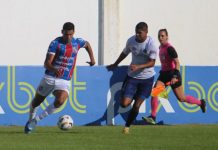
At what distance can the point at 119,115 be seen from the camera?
18891 mm

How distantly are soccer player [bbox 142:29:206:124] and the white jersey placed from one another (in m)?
1.95

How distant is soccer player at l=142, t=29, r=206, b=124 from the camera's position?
18.2 m

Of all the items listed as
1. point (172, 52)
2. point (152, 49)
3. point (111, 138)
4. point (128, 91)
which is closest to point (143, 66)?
point (152, 49)

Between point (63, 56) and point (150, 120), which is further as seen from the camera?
point (150, 120)

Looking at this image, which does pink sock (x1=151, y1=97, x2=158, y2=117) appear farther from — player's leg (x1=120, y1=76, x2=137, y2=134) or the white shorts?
the white shorts

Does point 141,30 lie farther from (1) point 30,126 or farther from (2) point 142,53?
(1) point 30,126

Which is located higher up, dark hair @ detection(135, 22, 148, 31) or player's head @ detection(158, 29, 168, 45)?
dark hair @ detection(135, 22, 148, 31)

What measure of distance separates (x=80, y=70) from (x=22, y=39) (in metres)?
6.39

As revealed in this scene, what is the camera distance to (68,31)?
590 inches

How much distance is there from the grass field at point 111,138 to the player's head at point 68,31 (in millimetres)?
1736

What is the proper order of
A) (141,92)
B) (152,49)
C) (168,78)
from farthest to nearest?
(168,78) < (141,92) < (152,49)

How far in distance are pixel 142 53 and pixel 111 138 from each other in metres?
2.38

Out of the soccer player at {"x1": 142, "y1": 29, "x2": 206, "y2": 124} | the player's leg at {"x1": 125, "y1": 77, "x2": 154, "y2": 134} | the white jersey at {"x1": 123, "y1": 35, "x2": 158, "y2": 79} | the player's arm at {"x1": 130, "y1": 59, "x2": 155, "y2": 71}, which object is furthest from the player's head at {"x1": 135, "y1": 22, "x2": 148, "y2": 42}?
the soccer player at {"x1": 142, "y1": 29, "x2": 206, "y2": 124}

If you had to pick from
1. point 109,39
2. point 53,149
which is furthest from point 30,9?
point 53,149
